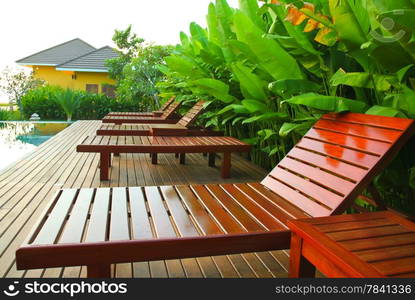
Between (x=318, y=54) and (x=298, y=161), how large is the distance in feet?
2.65

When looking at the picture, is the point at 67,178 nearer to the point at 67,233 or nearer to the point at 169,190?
the point at 169,190

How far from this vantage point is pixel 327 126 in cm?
246

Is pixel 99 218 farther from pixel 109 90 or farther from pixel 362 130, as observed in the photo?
pixel 109 90

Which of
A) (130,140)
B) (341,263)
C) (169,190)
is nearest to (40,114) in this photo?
(130,140)

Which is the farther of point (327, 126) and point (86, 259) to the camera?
point (327, 126)

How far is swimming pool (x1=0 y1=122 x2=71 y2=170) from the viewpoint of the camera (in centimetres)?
652

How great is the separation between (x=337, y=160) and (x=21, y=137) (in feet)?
28.2

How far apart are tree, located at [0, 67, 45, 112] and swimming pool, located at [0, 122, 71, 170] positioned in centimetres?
581

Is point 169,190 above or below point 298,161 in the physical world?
below

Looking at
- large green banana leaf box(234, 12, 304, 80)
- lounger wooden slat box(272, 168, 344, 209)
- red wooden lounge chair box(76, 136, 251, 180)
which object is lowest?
red wooden lounge chair box(76, 136, 251, 180)

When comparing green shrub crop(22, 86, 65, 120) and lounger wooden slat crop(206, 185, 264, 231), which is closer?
lounger wooden slat crop(206, 185, 264, 231)

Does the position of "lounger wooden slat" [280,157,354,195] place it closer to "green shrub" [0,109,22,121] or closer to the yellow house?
"green shrub" [0,109,22,121]

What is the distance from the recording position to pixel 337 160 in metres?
2.12

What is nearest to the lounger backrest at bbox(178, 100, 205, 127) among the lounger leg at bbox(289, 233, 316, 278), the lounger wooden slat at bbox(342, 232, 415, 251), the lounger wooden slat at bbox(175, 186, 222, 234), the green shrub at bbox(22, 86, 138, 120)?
the lounger wooden slat at bbox(175, 186, 222, 234)
